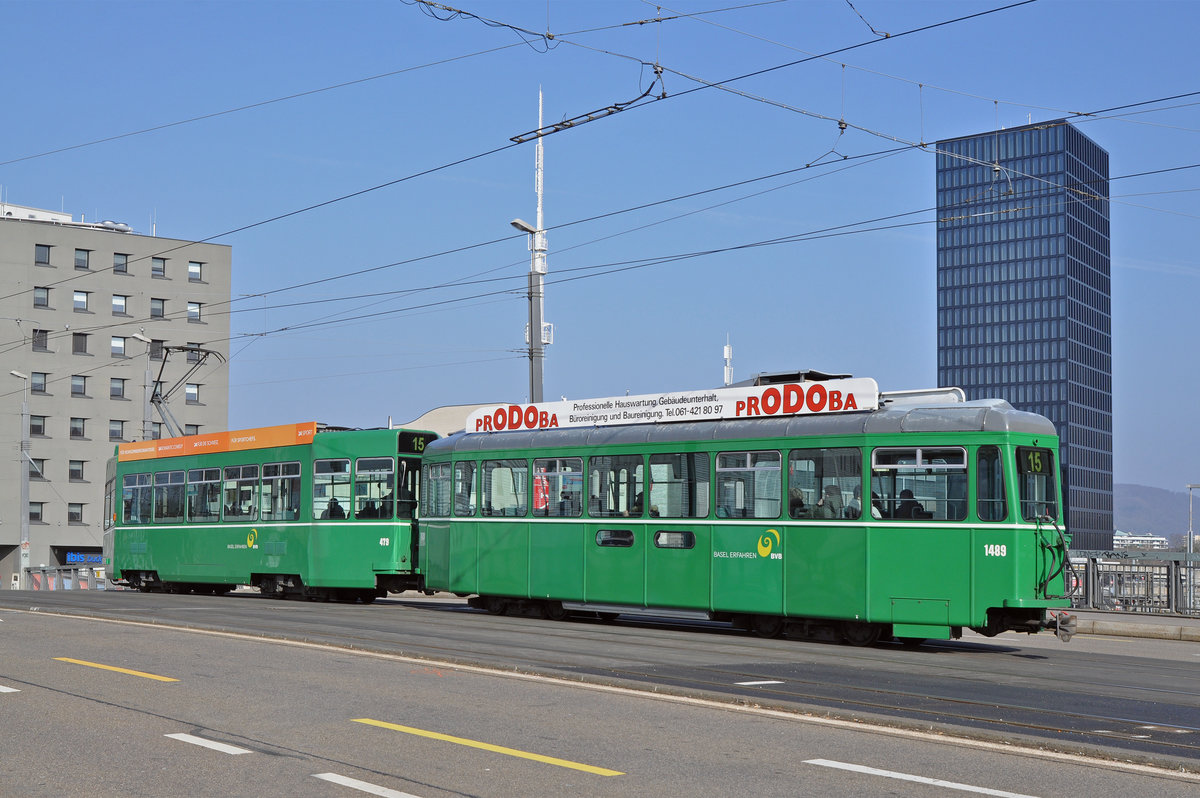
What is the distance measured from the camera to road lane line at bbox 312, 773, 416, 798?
6.82 m

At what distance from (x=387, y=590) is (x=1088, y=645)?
12364 millimetres

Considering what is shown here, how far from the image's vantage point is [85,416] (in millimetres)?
83188

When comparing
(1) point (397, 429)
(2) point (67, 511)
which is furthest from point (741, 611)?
(2) point (67, 511)

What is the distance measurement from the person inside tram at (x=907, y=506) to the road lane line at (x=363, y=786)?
34.6 ft

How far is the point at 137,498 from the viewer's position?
30.6m

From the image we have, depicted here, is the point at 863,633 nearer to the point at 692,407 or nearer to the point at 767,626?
the point at 767,626

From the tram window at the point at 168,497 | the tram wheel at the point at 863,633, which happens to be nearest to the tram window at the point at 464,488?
the tram wheel at the point at 863,633

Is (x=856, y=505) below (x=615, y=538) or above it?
above

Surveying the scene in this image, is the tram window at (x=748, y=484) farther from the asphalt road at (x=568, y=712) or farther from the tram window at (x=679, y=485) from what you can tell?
the asphalt road at (x=568, y=712)

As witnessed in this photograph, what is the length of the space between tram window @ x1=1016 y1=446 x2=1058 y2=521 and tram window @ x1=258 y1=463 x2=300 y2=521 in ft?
46.6

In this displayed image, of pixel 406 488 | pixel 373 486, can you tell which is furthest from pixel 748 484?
pixel 373 486

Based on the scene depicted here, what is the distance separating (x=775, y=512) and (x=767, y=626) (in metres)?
1.62

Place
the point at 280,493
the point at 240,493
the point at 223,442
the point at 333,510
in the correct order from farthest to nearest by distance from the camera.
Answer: the point at 223,442
the point at 240,493
the point at 280,493
the point at 333,510

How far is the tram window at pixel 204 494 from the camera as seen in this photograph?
27.7 m
